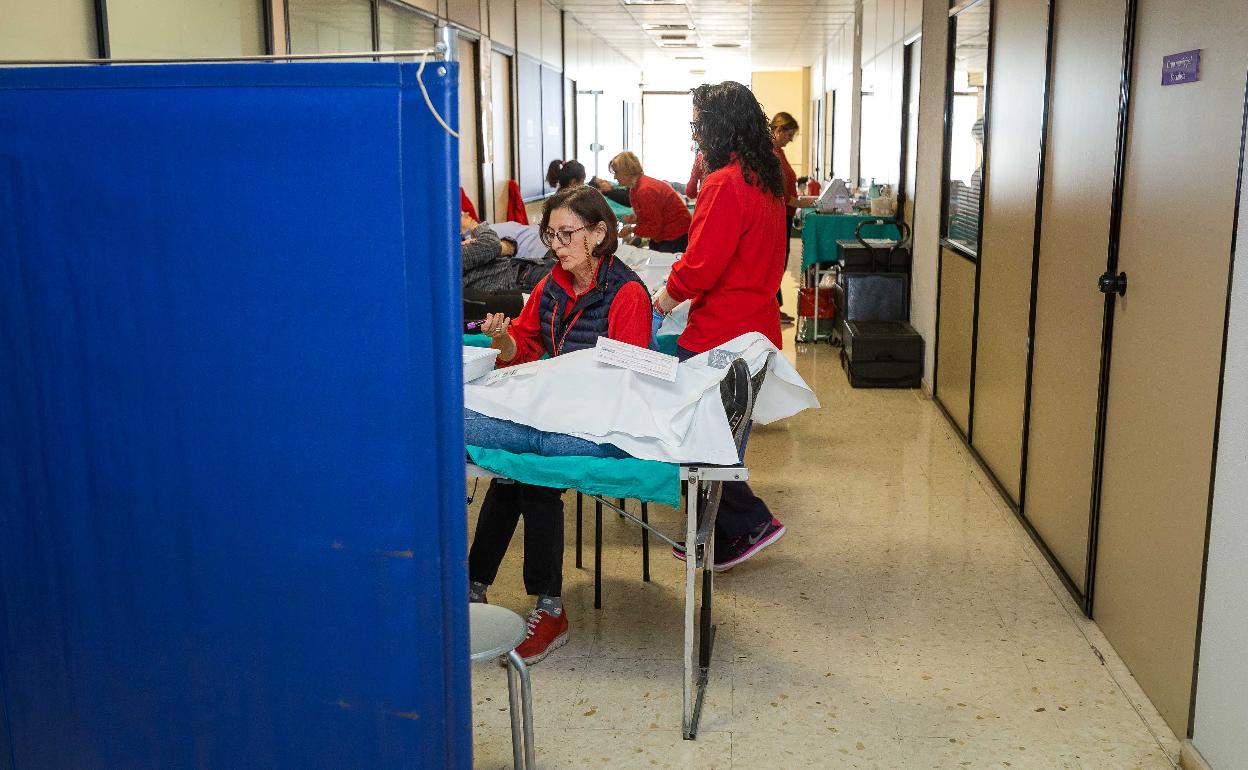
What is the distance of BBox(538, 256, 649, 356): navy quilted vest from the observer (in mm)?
3080

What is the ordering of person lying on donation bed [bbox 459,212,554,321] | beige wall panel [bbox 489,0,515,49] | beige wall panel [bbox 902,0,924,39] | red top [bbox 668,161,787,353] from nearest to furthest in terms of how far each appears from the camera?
red top [bbox 668,161,787,353] → person lying on donation bed [bbox 459,212,554,321] → beige wall panel [bbox 902,0,924,39] → beige wall panel [bbox 489,0,515,49]

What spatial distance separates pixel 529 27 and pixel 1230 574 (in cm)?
908

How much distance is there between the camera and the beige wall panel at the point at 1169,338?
2361 mm

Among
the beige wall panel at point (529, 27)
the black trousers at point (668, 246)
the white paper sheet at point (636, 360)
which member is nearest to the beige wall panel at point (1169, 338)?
the white paper sheet at point (636, 360)

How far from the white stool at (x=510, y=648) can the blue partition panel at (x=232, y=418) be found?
393mm

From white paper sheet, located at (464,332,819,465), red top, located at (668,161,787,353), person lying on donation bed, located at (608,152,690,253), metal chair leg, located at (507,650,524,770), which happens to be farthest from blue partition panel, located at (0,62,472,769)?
person lying on donation bed, located at (608,152,690,253)

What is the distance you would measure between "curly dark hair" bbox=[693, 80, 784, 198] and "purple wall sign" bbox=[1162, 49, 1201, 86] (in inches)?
43.5

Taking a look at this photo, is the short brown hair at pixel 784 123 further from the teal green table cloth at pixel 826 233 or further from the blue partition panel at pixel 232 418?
the blue partition panel at pixel 232 418

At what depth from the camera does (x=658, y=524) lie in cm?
406

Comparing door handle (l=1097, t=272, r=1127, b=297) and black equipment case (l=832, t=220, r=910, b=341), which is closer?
door handle (l=1097, t=272, r=1127, b=297)

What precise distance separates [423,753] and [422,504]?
0.38 meters

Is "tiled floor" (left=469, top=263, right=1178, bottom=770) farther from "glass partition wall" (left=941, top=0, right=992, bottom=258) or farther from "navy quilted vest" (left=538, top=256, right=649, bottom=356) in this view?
"glass partition wall" (left=941, top=0, right=992, bottom=258)

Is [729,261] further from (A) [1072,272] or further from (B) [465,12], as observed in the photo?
(B) [465,12]

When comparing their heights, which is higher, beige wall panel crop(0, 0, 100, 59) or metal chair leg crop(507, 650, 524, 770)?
beige wall panel crop(0, 0, 100, 59)
